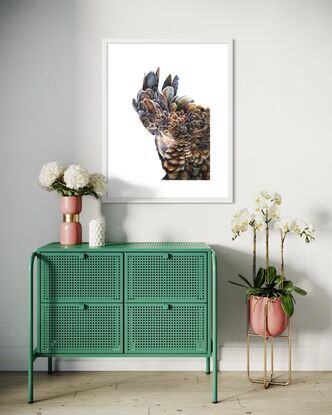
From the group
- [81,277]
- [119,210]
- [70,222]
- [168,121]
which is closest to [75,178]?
[70,222]

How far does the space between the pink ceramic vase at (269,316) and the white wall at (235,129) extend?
326mm

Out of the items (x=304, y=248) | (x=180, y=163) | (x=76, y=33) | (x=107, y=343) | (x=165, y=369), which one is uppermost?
(x=76, y=33)

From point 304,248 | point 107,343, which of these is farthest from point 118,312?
point 304,248

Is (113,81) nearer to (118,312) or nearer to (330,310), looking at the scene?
(118,312)

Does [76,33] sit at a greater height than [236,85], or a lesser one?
greater

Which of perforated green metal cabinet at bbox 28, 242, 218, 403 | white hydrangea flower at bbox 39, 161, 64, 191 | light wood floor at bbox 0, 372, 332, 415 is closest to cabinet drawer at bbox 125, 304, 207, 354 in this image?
perforated green metal cabinet at bbox 28, 242, 218, 403

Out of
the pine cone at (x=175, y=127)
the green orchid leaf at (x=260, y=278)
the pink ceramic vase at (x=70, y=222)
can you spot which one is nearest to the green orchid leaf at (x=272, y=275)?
the green orchid leaf at (x=260, y=278)

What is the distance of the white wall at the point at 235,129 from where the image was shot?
3.40 m

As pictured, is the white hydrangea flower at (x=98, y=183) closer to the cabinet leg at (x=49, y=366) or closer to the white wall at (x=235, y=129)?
the white wall at (x=235, y=129)

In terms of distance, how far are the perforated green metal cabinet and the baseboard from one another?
0.42m

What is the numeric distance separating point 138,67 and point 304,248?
1548 millimetres

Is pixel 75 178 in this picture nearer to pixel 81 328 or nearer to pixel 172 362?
pixel 81 328

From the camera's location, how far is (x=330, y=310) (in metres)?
3.44

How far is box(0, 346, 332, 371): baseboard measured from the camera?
3.41m
